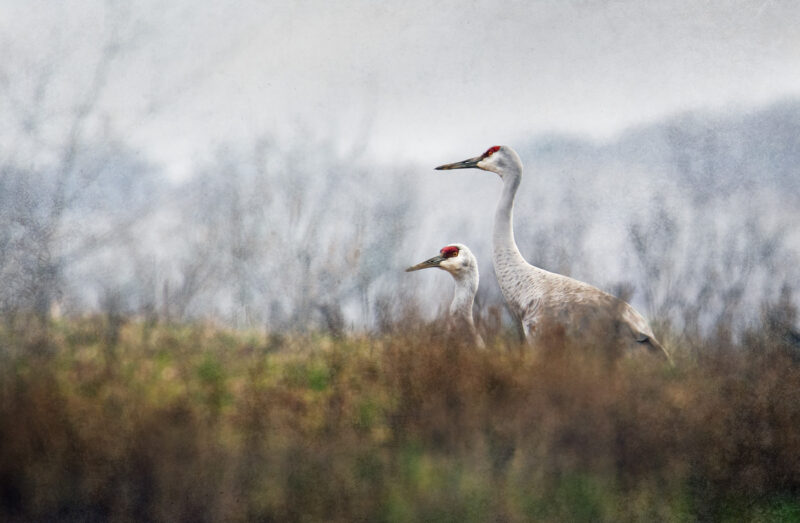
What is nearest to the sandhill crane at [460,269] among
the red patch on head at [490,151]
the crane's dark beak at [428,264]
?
the crane's dark beak at [428,264]

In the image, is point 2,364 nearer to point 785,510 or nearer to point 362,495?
point 362,495

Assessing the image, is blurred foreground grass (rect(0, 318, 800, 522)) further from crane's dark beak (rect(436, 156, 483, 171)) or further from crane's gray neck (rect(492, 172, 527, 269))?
crane's dark beak (rect(436, 156, 483, 171))

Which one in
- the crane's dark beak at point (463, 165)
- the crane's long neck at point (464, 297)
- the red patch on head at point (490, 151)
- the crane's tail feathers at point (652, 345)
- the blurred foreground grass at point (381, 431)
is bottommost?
the blurred foreground grass at point (381, 431)

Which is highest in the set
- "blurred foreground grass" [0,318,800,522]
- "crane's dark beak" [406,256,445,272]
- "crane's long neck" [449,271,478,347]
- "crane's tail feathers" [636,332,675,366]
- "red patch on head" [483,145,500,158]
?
"red patch on head" [483,145,500,158]

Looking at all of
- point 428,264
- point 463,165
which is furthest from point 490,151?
point 428,264

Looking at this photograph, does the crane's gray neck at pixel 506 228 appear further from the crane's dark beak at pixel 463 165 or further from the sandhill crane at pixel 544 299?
the crane's dark beak at pixel 463 165

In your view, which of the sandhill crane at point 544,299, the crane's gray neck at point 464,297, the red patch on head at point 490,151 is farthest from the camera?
the red patch on head at point 490,151

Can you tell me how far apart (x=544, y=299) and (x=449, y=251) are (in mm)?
634

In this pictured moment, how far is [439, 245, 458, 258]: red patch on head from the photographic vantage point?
495 centimetres

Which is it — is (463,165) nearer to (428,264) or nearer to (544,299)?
(428,264)

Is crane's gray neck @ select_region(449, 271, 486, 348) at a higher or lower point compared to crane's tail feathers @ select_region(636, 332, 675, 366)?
higher

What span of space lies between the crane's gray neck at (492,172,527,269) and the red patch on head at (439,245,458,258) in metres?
0.30

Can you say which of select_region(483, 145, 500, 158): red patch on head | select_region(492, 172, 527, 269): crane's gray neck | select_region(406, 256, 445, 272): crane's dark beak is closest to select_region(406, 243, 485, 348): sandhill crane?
select_region(406, 256, 445, 272): crane's dark beak

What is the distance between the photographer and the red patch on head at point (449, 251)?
495cm
